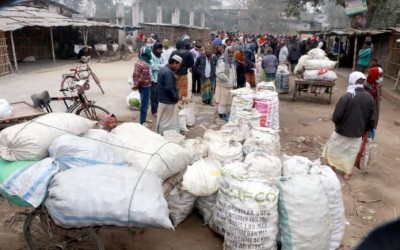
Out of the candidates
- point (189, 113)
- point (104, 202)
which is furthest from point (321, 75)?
point (104, 202)

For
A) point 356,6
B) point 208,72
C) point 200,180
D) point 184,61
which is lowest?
point 200,180

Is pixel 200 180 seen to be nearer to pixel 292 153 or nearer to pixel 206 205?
pixel 206 205

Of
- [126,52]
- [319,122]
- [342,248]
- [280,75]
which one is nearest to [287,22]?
[126,52]

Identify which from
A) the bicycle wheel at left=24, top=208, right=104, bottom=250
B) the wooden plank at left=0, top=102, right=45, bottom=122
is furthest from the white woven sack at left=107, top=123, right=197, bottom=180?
the wooden plank at left=0, top=102, right=45, bottom=122

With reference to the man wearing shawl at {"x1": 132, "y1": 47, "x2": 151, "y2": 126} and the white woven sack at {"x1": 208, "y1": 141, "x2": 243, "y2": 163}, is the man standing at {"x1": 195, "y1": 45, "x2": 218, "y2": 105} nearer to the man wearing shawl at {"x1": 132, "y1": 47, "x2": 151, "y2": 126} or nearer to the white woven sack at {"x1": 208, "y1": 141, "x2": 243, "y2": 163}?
the man wearing shawl at {"x1": 132, "y1": 47, "x2": 151, "y2": 126}

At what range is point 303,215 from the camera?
294 cm

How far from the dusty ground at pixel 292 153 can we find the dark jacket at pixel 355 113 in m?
0.81

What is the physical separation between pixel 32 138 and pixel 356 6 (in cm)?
1740

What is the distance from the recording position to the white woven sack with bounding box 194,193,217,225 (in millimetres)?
3551

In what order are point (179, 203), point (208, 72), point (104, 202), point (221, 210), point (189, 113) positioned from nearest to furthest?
point (104, 202)
point (221, 210)
point (179, 203)
point (189, 113)
point (208, 72)

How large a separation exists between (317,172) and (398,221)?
109 inches

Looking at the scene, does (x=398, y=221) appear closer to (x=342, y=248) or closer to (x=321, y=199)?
(x=321, y=199)

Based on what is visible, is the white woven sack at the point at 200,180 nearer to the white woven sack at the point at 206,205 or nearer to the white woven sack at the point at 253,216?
the white woven sack at the point at 206,205

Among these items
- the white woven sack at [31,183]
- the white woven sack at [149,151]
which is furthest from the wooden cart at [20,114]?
the white woven sack at [31,183]
